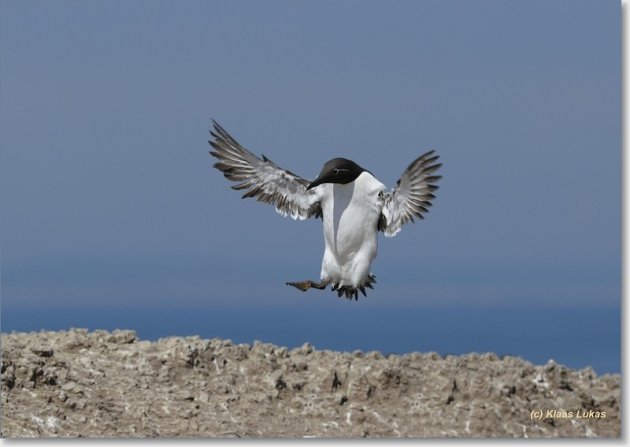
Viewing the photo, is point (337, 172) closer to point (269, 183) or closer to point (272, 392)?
point (269, 183)

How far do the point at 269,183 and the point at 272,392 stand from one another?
6.02m

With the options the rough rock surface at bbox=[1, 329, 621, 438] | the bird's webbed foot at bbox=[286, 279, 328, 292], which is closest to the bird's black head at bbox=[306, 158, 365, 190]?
the bird's webbed foot at bbox=[286, 279, 328, 292]

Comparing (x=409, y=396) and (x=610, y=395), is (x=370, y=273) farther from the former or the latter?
(x=610, y=395)

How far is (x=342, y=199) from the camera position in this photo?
15062 mm

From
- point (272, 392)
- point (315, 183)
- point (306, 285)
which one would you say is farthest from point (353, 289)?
point (272, 392)

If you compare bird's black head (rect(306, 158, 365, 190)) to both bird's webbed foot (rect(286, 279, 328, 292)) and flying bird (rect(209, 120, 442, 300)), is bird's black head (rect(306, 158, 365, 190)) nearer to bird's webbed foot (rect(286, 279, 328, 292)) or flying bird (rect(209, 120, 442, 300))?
flying bird (rect(209, 120, 442, 300))

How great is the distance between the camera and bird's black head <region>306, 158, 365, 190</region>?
1483cm

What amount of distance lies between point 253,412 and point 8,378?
375 cm

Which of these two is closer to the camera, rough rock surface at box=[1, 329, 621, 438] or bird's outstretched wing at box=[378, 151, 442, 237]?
bird's outstretched wing at box=[378, 151, 442, 237]

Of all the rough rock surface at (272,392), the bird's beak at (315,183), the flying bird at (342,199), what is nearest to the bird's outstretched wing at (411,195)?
the flying bird at (342,199)

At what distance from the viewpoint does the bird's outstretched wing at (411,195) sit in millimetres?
14266

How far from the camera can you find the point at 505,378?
2175 centimetres

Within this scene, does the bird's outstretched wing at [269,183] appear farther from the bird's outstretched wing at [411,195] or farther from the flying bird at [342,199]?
the bird's outstretched wing at [411,195]

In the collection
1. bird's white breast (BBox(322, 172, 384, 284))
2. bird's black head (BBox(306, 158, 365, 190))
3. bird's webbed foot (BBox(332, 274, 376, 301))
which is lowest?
bird's webbed foot (BBox(332, 274, 376, 301))
